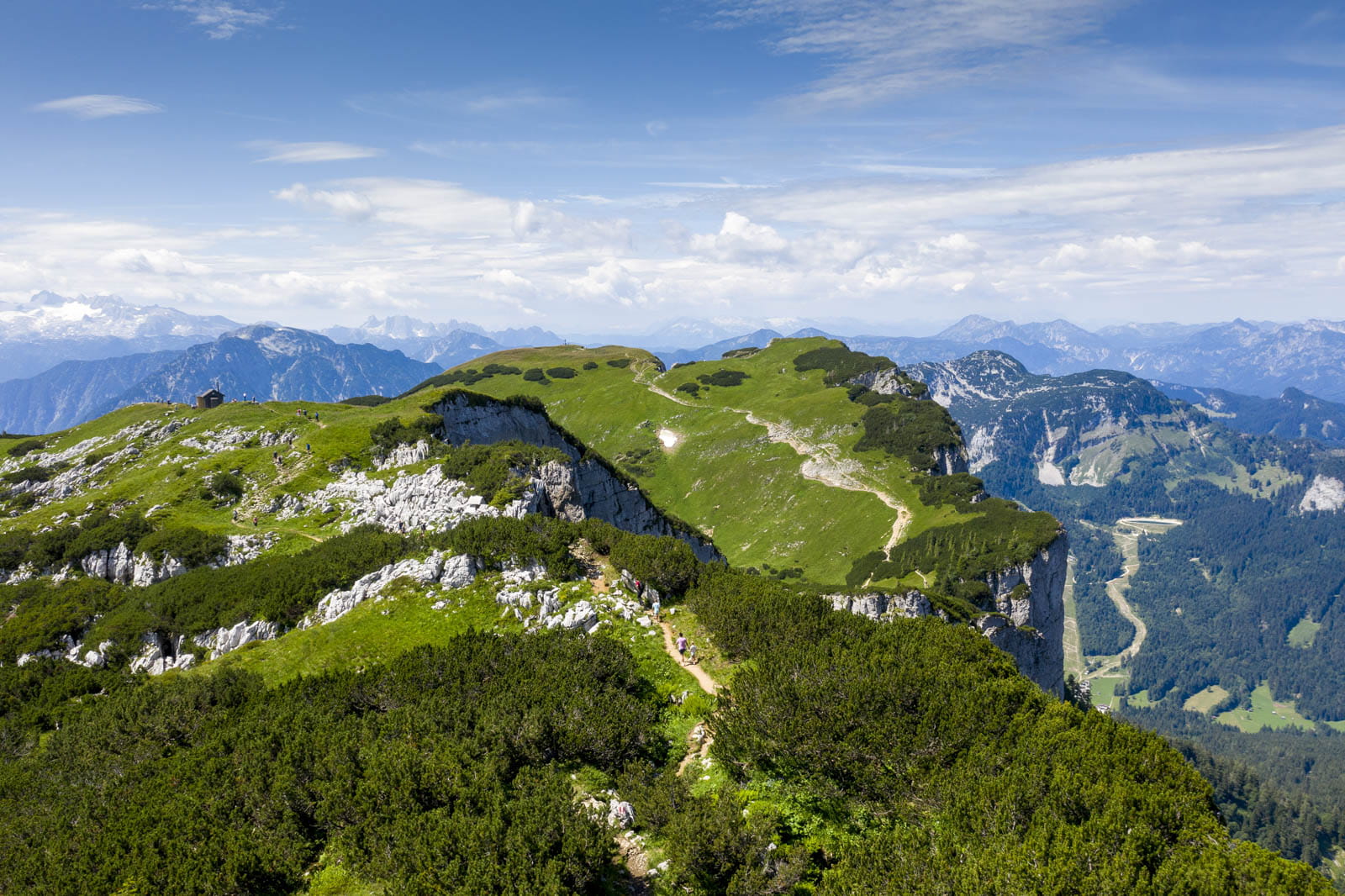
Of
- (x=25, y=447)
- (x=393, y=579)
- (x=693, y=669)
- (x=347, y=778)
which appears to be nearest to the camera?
(x=347, y=778)

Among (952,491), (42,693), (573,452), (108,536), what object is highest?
(108,536)

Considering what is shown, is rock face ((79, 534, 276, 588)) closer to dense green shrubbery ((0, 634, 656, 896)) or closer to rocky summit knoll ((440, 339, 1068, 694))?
dense green shrubbery ((0, 634, 656, 896))

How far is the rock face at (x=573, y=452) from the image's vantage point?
113312 mm

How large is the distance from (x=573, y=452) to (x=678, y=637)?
81939 mm

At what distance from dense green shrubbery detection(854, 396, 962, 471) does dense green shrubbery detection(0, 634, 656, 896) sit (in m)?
154

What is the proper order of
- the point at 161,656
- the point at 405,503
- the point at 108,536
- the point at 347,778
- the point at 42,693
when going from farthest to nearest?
the point at 405,503, the point at 108,536, the point at 161,656, the point at 42,693, the point at 347,778

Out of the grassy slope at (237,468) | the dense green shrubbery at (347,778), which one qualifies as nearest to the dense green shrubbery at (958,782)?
the dense green shrubbery at (347,778)

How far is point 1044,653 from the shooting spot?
Answer: 130 meters

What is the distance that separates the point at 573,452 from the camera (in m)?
126

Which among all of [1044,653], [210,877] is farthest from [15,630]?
[1044,653]

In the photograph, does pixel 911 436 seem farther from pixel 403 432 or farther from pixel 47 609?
pixel 47 609

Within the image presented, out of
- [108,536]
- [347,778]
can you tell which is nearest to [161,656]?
[108,536]

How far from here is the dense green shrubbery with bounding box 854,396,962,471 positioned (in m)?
180

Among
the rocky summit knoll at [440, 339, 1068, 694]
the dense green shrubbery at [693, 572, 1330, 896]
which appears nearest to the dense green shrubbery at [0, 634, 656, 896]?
the dense green shrubbery at [693, 572, 1330, 896]
